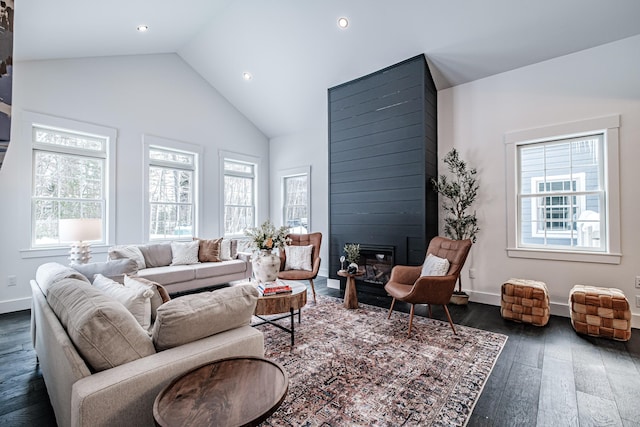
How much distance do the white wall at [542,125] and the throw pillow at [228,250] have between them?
366 centimetres

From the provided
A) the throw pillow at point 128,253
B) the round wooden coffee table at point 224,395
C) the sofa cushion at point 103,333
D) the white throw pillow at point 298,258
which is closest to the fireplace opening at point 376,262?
the white throw pillow at point 298,258

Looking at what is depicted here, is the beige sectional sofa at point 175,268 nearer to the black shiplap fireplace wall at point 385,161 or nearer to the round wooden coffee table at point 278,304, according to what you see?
the black shiplap fireplace wall at point 385,161

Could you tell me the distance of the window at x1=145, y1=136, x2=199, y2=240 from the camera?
5.14m

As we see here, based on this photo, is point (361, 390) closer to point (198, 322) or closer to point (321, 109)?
point (198, 322)

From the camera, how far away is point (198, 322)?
4.65 ft

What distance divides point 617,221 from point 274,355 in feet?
12.8

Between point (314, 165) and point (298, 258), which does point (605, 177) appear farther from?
point (314, 165)

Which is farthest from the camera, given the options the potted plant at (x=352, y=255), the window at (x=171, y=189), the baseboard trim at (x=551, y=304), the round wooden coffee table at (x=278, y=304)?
the window at (x=171, y=189)

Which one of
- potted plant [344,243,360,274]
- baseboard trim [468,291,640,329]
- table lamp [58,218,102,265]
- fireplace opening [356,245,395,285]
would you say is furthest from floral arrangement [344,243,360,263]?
table lamp [58,218,102,265]

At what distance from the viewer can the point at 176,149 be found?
5.34 meters

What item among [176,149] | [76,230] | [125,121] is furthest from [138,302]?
[176,149]

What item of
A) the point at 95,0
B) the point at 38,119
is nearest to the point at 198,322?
the point at 95,0

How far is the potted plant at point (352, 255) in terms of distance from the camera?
150 inches

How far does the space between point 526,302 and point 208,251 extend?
4.36 metres
